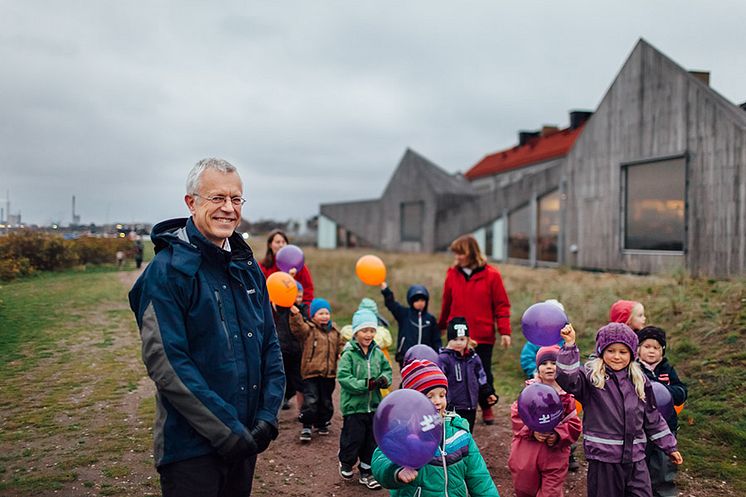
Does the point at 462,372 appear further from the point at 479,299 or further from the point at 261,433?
the point at 261,433

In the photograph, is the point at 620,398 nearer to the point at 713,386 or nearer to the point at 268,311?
the point at 268,311

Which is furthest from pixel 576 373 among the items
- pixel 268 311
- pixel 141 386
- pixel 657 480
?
pixel 141 386

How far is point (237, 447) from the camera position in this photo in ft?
8.27

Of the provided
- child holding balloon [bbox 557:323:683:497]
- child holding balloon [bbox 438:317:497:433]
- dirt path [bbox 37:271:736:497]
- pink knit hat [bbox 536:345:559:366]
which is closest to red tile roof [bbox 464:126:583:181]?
dirt path [bbox 37:271:736:497]

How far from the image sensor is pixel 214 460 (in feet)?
8.49

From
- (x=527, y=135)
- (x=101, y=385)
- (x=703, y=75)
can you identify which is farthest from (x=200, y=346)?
(x=527, y=135)

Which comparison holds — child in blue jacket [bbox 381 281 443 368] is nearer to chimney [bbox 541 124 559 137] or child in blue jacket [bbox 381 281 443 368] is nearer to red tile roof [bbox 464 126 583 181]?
red tile roof [bbox 464 126 583 181]

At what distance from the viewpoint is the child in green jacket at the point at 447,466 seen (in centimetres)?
314

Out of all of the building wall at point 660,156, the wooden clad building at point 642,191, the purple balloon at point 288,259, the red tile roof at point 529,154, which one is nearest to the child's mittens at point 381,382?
the purple balloon at point 288,259

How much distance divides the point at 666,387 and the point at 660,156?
1306 centimetres

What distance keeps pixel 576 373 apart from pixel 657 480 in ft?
4.49

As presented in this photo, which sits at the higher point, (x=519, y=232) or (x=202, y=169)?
(x=519, y=232)

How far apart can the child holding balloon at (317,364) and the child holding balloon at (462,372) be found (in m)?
1.39

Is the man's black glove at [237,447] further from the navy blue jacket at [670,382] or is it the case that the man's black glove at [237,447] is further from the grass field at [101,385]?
the navy blue jacket at [670,382]
